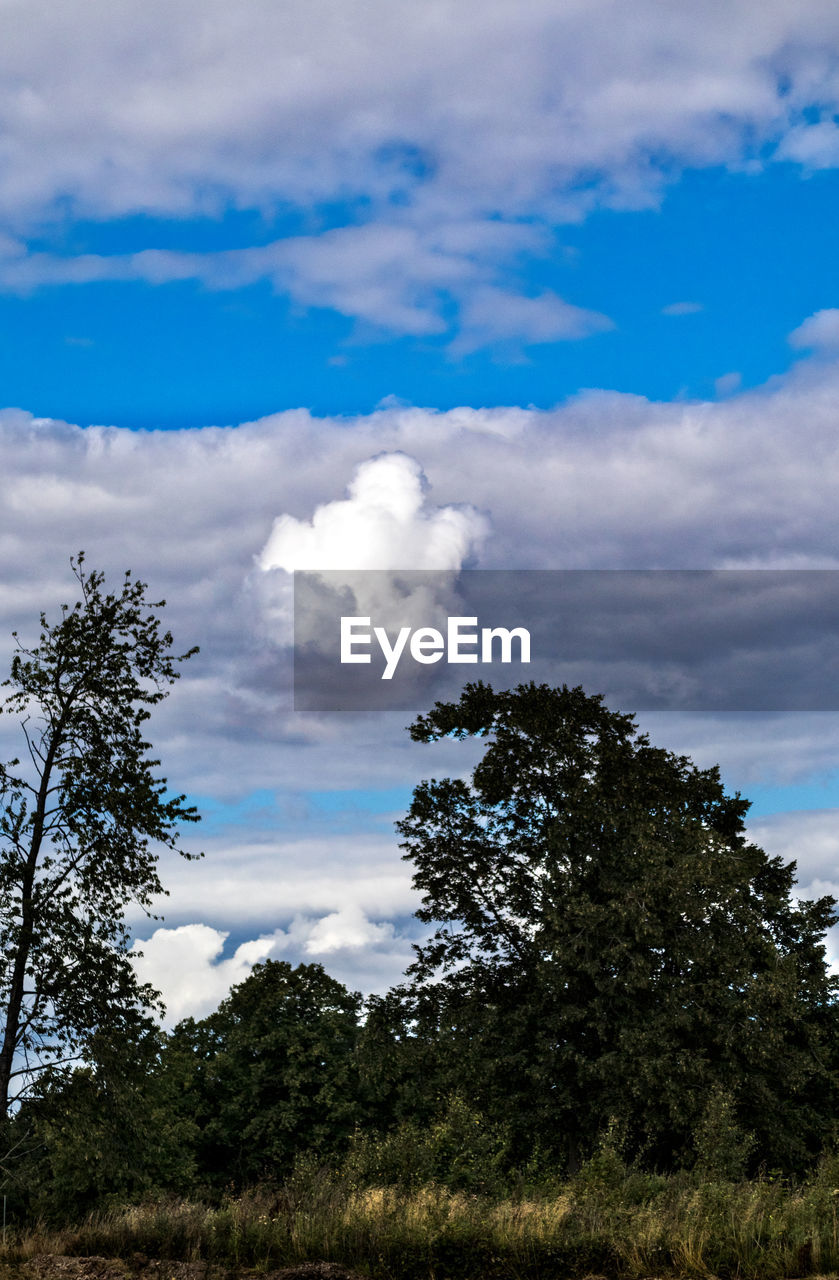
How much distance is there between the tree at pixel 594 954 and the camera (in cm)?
3169

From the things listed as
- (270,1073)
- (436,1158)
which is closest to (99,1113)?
(436,1158)

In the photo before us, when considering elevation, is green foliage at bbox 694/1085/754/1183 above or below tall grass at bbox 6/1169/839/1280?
below

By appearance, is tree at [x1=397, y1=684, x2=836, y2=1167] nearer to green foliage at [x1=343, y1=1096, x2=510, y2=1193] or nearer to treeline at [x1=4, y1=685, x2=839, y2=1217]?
treeline at [x1=4, y1=685, x2=839, y2=1217]

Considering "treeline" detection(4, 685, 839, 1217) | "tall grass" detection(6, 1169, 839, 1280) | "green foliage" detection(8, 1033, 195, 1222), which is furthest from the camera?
"treeline" detection(4, 685, 839, 1217)

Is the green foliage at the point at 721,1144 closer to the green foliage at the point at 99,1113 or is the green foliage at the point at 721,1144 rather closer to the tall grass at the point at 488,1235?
the tall grass at the point at 488,1235

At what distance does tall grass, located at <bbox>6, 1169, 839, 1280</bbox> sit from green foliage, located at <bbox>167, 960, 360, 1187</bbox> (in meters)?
39.7

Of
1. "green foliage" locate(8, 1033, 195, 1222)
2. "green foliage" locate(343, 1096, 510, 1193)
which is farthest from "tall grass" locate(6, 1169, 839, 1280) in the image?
"green foliage" locate(8, 1033, 195, 1222)

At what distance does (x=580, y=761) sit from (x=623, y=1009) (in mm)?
7067

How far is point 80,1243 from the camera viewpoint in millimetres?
14852

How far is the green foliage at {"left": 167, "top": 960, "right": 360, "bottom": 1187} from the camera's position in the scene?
2168 inches

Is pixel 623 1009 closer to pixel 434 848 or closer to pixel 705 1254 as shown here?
pixel 434 848

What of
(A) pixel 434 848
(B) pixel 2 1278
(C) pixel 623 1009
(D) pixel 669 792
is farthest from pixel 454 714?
(B) pixel 2 1278

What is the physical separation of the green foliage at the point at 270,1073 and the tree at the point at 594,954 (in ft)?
75.0

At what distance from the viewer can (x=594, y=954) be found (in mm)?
32562
